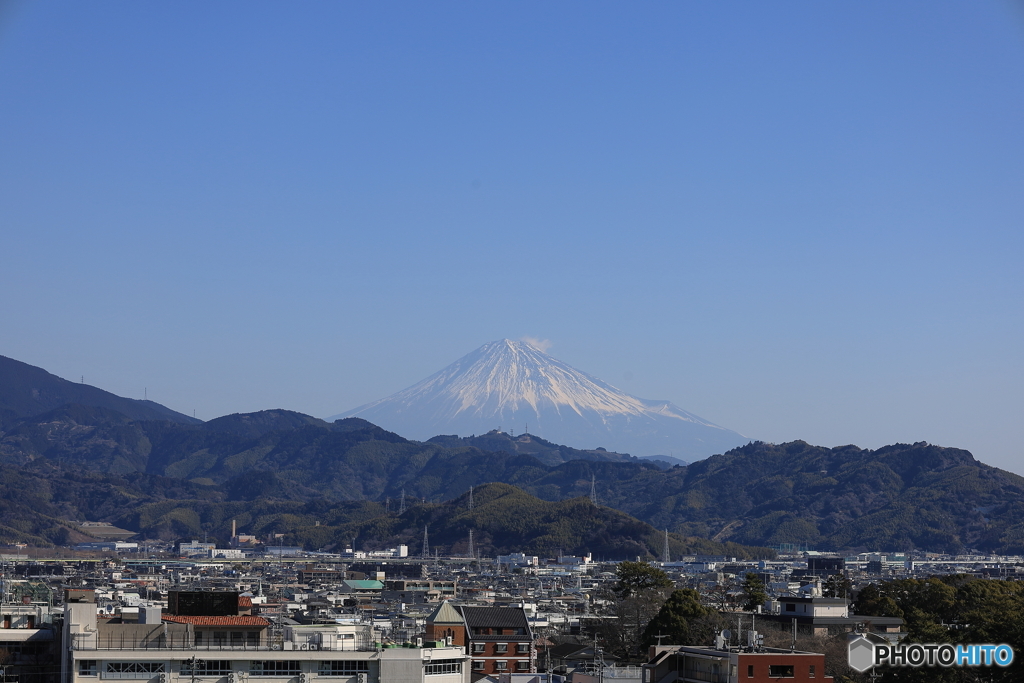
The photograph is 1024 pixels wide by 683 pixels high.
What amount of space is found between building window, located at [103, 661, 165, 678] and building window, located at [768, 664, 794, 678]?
613 inches

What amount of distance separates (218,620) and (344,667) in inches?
178

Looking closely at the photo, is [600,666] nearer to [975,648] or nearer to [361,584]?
[975,648]

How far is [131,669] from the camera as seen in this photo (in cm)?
3188

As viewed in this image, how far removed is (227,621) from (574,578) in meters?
164

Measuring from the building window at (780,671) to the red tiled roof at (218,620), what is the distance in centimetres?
1318

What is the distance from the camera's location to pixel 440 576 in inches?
7766

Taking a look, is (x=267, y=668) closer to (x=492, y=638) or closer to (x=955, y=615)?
(x=492, y=638)

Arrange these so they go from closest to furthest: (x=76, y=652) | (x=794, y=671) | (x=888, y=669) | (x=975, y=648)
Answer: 1. (x=975, y=648)
2. (x=76, y=652)
3. (x=794, y=671)
4. (x=888, y=669)

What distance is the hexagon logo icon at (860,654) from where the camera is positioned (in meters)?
28.9

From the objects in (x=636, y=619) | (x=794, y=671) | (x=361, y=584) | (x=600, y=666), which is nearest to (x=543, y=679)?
(x=600, y=666)

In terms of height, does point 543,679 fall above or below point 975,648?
below

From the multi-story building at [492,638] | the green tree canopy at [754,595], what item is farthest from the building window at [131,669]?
the green tree canopy at [754,595]

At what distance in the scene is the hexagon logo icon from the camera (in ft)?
94.7

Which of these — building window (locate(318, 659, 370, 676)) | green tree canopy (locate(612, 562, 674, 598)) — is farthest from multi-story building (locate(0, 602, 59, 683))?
green tree canopy (locate(612, 562, 674, 598))
